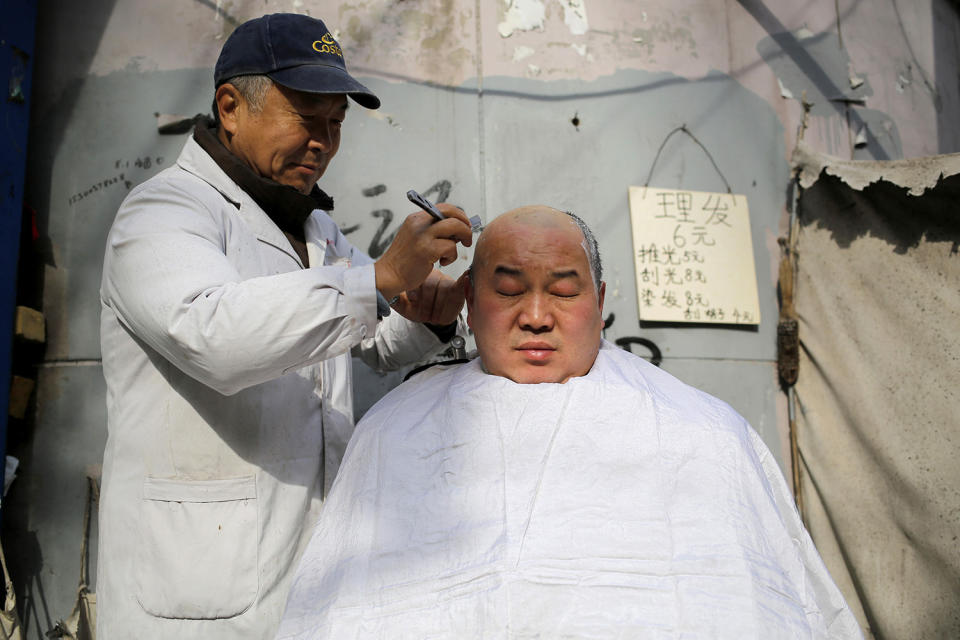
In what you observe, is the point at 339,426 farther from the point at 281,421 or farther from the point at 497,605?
the point at 497,605

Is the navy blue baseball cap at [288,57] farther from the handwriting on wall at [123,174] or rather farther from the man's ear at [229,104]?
the handwriting on wall at [123,174]

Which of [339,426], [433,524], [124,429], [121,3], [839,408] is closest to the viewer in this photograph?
[433,524]

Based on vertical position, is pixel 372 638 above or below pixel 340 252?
below

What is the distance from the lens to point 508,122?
2.88 metres

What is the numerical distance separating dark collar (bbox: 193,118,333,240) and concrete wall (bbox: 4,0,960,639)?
2.53 ft

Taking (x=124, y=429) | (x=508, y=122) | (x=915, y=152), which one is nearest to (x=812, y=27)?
(x=915, y=152)

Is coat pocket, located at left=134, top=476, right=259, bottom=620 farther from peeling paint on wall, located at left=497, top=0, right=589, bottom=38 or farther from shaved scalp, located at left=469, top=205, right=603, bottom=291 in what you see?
peeling paint on wall, located at left=497, top=0, right=589, bottom=38

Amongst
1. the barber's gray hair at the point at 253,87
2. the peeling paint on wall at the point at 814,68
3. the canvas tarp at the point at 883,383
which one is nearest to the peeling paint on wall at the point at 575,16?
the peeling paint on wall at the point at 814,68

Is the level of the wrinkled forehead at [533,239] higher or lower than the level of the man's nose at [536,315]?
higher

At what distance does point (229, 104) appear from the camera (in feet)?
6.25

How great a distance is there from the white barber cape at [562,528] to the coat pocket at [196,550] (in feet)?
0.65

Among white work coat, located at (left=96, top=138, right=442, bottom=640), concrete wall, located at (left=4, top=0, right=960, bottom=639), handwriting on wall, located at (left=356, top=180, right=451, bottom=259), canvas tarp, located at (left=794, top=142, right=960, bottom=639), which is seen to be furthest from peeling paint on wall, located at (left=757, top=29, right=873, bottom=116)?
white work coat, located at (left=96, top=138, right=442, bottom=640)

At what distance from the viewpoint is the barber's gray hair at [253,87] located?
1.84 metres

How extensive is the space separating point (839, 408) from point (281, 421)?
7.71ft
